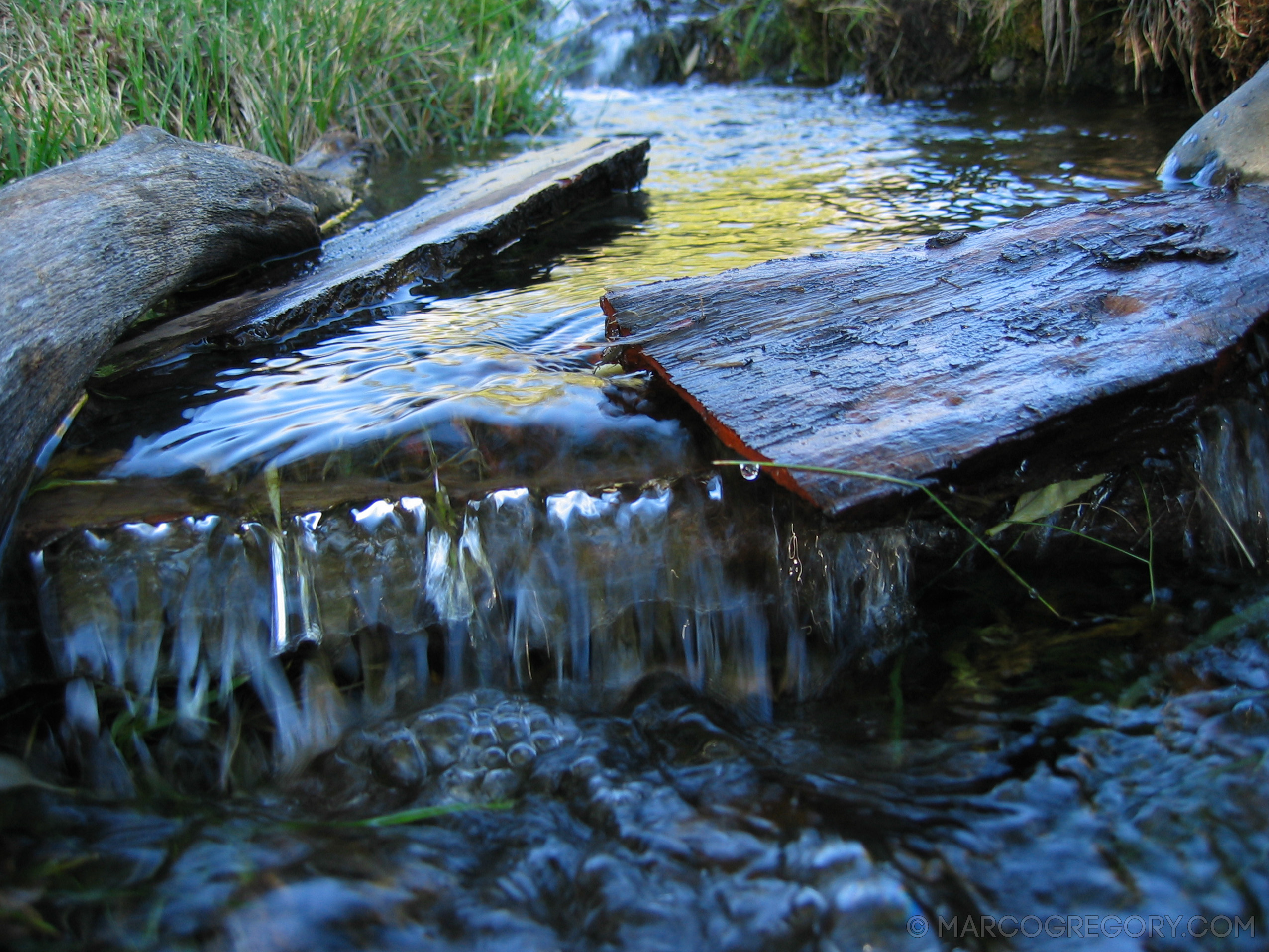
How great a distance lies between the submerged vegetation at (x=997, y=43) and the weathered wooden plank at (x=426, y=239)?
305 centimetres

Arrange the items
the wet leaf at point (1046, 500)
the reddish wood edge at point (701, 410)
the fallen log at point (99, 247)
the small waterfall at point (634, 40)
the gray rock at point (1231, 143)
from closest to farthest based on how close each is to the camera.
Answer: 1. the reddish wood edge at point (701, 410)
2. the fallen log at point (99, 247)
3. the wet leaf at point (1046, 500)
4. the gray rock at point (1231, 143)
5. the small waterfall at point (634, 40)

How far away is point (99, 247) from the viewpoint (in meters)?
2.11

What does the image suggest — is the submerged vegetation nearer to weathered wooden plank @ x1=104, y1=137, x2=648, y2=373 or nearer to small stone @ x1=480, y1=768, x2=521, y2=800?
weathered wooden plank @ x1=104, y1=137, x2=648, y2=373

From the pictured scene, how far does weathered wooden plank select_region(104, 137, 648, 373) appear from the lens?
266cm

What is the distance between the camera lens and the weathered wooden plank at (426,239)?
8.72 ft

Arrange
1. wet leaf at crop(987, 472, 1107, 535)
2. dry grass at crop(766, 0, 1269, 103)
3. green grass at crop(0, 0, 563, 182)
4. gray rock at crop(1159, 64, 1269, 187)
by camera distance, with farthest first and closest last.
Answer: dry grass at crop(766, 0, 1269, 103)
green grass at crop(0, 0, 563, 182)
gray rock at crop(1159, 64, 1269, 187)
wet leaf at crop(987, 472, 1107, 535)

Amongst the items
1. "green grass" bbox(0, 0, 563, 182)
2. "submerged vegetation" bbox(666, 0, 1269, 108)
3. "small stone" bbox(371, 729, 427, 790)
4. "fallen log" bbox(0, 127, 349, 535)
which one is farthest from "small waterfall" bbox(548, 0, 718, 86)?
"small stone" bbox(371, 729, 427, 790)

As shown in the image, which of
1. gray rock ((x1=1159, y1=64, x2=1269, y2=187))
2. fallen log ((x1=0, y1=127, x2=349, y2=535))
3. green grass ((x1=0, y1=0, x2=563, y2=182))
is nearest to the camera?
fallen log ((x1=0, y1=127, x2=349, y2=535))

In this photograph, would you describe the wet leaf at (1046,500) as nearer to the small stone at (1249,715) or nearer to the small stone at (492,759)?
the small stone at (1249,715)

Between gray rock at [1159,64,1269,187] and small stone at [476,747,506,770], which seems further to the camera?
gray rock at [1159,64,1269,187]

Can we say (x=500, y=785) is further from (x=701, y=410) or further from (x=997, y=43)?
(x=997, y=43)

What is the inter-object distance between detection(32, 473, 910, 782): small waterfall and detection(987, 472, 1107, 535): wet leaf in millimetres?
293

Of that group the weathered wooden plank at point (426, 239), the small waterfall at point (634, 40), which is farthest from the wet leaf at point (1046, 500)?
the small waterfall at point (634, 40)

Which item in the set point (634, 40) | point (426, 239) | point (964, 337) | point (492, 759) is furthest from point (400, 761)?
point (634, 40)
